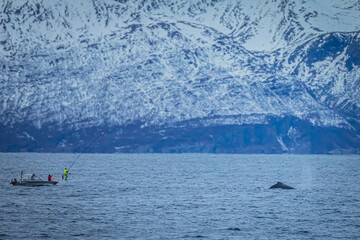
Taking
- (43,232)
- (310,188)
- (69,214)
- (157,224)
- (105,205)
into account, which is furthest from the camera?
(310,188)

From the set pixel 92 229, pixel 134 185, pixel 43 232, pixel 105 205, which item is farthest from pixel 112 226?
pixel 134 185

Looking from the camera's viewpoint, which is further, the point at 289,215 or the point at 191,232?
the point at 289,215

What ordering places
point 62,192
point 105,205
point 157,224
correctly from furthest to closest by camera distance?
point 62,192 < point 105,205 < point 157,224

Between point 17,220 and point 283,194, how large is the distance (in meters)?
Answer: 60.4

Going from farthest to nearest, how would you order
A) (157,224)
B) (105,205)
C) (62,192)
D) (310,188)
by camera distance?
1. (310,188)
2. (62,192)
3. (105,205)
4. (157,224)

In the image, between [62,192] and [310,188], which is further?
[310,188]

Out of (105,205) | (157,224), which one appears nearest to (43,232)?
(157,224)

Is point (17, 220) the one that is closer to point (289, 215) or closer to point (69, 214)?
point (69, 214)

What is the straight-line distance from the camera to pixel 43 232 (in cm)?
9288

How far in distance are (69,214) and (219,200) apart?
33553mm

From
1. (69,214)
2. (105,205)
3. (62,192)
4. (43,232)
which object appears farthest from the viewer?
(62,192)

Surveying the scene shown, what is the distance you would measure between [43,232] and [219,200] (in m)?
47.0

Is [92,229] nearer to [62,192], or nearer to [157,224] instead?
[157,224]

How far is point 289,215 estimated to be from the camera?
366 ft
